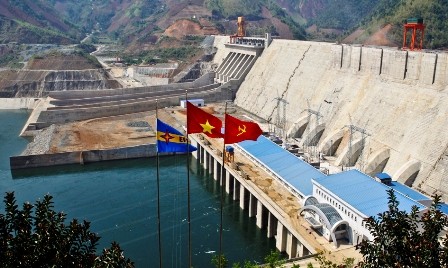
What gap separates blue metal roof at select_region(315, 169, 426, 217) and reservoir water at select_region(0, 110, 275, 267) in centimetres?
701

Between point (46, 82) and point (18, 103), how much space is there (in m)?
7.73

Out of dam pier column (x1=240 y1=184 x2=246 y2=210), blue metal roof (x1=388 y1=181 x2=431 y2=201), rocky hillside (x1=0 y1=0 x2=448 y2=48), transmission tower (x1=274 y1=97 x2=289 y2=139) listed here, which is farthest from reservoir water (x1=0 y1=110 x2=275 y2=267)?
rocky hillside (x1=0 y1=0 x2=448 y2=48)

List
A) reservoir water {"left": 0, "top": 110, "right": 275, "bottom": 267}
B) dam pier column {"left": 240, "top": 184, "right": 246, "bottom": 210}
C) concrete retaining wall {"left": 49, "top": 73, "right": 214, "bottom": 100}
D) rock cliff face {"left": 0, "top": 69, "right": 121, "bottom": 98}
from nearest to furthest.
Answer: reservoir water {"left": 0, "top": 110, "right": 275, "bottom": 267} → dam pier column {"left": 240, "top": 184, "right": 246, "bottom": 210} → concrete retaining wall {"left": 49, "top": 73, "right": 214, "bottom": 100} → rock cliff face {"left": 0, "top": 69, "right": 121, "bottom": 98}

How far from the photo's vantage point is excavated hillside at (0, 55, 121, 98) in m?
89.0

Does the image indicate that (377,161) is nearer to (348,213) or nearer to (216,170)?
(348,213)

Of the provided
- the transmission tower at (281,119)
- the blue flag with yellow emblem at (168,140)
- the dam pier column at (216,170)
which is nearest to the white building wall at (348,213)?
the blue flag with yellow emblem at (168,140)

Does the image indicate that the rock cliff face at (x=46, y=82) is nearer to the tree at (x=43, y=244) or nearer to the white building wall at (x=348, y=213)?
the white building wall at (x=348, y=213)

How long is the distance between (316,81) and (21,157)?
36.7 m

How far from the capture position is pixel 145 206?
127 ft

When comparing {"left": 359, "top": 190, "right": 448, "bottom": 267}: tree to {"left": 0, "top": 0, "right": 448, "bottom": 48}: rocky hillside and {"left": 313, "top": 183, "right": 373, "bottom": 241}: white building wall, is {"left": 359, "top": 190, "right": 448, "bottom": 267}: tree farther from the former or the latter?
{"left": 0, "top": 0, "right": 448, "bottom": 48}: rocky hillside

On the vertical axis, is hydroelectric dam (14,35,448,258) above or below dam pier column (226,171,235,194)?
above

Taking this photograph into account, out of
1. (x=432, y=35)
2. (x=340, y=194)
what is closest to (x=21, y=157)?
(x=340, y=194)

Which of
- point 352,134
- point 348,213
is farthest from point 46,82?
point 348,213

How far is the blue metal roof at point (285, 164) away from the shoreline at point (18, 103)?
55420 mm
